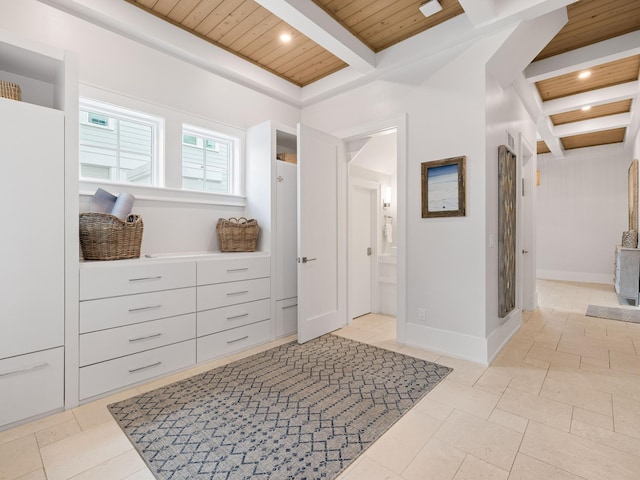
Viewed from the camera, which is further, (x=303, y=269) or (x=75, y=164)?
(x=303, y=269)

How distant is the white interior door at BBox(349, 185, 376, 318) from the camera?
4.27 meters

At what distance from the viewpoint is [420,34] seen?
10.2ft

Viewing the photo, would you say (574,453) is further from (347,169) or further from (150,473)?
(347,169)

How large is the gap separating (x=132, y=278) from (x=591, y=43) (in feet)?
16.0

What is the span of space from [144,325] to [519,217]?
164 inches

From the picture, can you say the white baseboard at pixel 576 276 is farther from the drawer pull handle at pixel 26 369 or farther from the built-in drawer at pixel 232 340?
the drawer pull handle at pixel 26 369

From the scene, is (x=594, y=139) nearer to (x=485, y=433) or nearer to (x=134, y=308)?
(x=485, y=433)

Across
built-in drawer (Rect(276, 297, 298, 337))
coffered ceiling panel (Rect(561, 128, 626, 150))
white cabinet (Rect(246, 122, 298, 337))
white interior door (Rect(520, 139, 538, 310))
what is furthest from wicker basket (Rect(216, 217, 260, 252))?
coffered ceiling panel (Rect(561, 128, 626, 150))

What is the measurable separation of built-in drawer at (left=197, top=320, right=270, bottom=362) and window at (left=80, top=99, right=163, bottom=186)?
1572mm

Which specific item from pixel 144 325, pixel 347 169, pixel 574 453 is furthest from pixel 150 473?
pixel 347 169

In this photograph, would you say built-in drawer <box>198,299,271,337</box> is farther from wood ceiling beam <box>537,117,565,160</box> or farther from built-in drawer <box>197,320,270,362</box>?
wood ceiling beam <box>537,117,565,160</box>

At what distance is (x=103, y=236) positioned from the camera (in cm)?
235

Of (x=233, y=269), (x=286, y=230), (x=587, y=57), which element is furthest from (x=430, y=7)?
(x=233, y=269)

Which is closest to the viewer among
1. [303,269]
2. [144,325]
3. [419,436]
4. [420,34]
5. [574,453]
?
[574,453]
